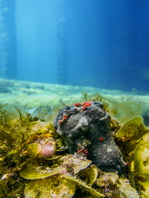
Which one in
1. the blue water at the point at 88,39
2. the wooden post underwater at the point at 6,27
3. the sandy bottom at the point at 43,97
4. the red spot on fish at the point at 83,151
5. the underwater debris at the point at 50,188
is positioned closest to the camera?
the underwater debris at the point at 50,188

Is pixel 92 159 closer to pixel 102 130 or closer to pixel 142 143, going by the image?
pixel 102 130

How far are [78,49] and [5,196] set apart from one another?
136 metres

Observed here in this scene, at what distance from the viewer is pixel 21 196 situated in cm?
153

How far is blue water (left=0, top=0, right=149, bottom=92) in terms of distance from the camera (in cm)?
4847

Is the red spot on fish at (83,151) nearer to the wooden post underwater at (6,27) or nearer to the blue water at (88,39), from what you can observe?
the blue water at (88,39)

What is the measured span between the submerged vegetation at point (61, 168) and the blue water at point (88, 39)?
1720 centimetres

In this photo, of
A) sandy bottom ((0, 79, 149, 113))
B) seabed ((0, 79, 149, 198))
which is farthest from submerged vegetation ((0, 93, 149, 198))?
sandy bottom ((0, 79, 149, 113))

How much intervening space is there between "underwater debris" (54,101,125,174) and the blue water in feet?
57.4

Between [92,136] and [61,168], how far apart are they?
55cm

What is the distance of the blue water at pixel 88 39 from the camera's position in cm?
4847

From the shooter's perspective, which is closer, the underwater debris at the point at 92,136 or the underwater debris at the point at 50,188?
the underwater debris at the point at 50,188

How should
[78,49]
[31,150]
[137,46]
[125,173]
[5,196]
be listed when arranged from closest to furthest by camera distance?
[5,196], [31,150], [125,173], [137,46], [78,49]

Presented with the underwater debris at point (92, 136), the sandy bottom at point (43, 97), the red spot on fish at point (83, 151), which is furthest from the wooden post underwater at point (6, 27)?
the red spot on fish at point (83, 151)

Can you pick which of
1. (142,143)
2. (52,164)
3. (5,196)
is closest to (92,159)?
(52,164)
